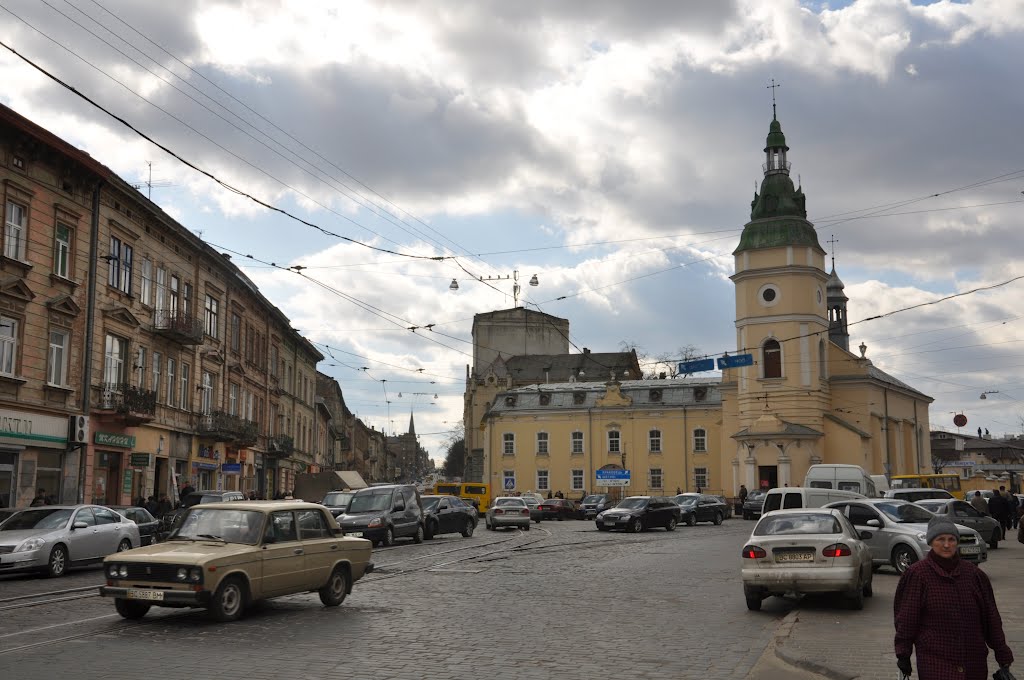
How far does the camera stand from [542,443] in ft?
274

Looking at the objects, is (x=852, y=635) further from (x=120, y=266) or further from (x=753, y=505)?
(x=753, y=505)

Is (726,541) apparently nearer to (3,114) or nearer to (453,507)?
(453,507)

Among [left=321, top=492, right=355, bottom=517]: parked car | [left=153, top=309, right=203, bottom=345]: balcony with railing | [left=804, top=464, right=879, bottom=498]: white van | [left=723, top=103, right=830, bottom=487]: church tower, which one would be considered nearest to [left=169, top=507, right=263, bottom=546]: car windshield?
[left=321, top=492, right=355, bottom=517]: parked car

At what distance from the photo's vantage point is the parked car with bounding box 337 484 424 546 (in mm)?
29578

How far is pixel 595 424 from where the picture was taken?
3231 inches

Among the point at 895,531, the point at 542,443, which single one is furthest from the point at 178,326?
the point at 542,443

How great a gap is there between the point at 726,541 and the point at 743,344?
36042mm

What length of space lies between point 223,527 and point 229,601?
117 cm

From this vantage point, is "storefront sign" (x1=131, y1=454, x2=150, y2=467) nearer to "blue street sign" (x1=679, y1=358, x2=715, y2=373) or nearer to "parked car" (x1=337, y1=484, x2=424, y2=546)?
"parked car" (x1=337, y1=484, x2=424, y2=546)

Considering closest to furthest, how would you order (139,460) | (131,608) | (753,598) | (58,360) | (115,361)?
1. (131,608)
2. (753,598)
3. (58,360)
4. (115,361)
5. (139,460)

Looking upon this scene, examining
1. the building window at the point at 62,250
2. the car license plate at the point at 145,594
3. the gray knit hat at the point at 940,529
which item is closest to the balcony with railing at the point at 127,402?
the building window at the point at 62,250

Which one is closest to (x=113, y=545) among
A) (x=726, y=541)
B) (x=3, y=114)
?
(x=3, y=114)

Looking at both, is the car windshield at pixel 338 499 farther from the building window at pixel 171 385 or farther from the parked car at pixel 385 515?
the building window at pixel 171 385

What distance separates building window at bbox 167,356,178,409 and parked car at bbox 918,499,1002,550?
87.0 ft
